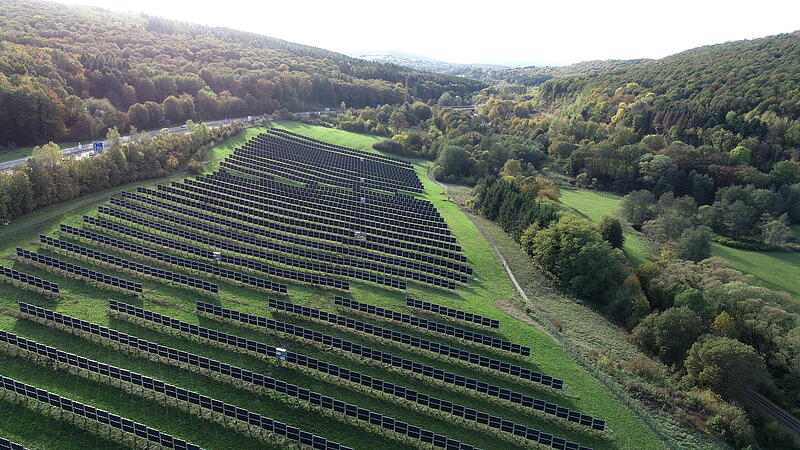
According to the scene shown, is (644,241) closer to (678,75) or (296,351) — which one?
(296,351)

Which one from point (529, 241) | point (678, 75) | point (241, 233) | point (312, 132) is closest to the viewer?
point (241, 233)

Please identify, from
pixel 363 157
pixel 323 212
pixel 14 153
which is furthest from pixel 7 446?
pixel 363 157

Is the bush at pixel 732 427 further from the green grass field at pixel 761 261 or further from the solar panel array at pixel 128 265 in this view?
the solar panel array at pixel 128 265

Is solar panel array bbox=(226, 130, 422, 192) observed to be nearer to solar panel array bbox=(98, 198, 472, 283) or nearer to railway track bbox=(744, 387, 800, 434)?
solar panel array bbox=(98, 198, 472, 283)

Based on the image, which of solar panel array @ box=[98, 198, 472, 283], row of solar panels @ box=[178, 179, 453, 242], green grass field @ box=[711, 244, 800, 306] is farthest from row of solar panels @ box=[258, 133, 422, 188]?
green grass field @ box=[711, 244, 800, 306]

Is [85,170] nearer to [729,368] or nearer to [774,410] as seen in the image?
[729,368]

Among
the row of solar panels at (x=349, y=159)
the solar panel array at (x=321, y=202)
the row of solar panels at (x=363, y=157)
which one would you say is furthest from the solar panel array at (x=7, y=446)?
the row of solar panels at (x=363, y=157)

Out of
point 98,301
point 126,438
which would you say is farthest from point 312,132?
point 126,438
